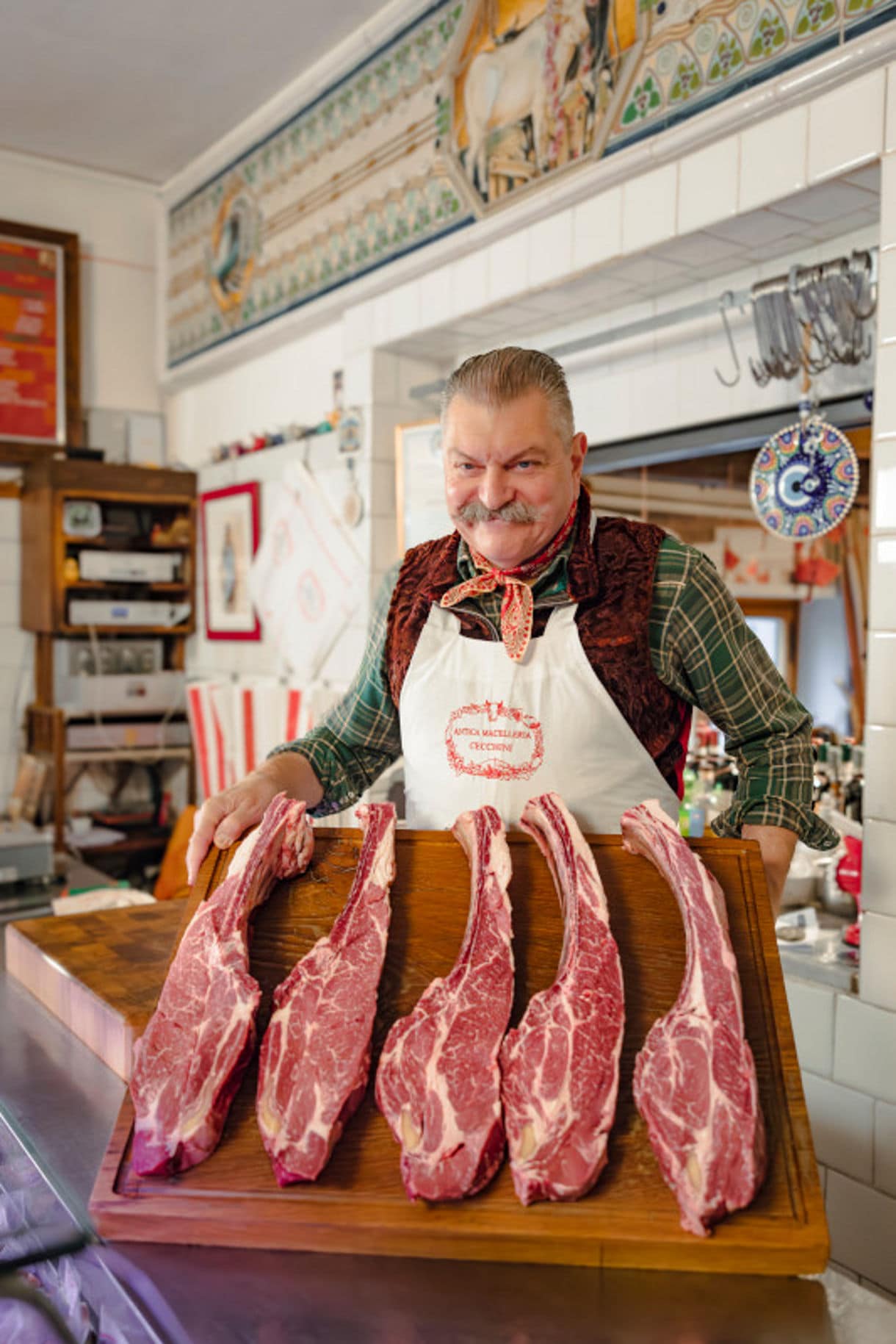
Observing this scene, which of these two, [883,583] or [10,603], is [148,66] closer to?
[10,603]

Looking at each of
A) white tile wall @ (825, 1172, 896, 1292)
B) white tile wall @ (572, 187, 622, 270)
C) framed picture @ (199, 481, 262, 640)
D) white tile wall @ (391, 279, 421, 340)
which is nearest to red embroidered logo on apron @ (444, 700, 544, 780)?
white tile wall @ (825, 1172, 896, 1292)

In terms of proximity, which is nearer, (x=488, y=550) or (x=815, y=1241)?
(x=815, y=1241)

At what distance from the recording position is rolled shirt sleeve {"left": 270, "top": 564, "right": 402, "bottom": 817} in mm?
1752

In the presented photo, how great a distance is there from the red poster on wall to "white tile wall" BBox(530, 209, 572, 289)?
2.82m

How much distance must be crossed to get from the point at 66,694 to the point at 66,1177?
3.96 metres

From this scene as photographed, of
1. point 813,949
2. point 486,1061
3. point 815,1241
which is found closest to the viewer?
point 815,1241

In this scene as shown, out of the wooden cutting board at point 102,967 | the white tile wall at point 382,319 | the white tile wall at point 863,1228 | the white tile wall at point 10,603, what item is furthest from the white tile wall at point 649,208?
the white tile wall at point 10,603

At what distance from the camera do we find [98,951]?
1668mm

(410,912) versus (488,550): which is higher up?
(488,550)

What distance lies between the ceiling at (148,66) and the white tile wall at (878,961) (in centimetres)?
313

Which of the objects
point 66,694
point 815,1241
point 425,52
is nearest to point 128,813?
point 66,694

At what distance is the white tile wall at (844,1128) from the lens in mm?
2205

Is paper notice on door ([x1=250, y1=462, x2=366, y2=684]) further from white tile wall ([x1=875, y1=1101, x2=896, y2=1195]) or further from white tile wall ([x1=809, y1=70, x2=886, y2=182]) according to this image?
white tile wall ([x1=875, y1=1101, x2=896, y2=1195])

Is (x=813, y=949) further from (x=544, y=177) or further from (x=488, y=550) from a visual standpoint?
(x=544, y=177)
